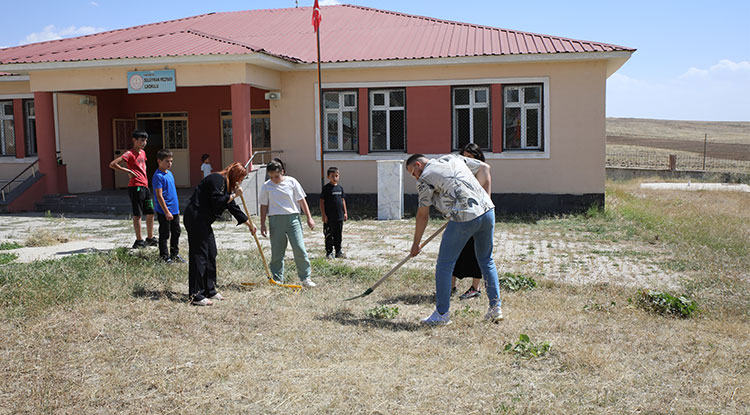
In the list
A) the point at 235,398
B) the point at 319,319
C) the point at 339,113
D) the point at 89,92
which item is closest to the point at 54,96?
the point at 89,92

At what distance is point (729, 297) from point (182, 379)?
5.19 metres

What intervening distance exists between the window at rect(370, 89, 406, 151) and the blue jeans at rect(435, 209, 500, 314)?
384 inches

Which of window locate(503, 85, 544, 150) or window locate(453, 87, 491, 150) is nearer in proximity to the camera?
window locate(503, 85, 544, 150)

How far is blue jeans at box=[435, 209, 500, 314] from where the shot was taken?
5.53 m

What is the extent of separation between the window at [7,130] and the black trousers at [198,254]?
13863mm

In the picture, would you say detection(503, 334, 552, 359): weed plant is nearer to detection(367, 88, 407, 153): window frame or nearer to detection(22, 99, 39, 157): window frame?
detection(367, 88, 407, 153): window frame

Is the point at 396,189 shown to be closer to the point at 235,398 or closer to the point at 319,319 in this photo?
the point at 319,319

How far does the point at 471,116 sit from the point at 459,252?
9.83 m

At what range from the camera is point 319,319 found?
19.3 ft

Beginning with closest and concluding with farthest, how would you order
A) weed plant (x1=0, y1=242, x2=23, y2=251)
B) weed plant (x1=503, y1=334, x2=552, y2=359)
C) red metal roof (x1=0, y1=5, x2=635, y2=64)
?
weed plant (x1=503, y1=334, x2=552, y2=359) → weed plant (x1=0, y1=242, x2=23, y2=251) → red metal roof (x1=0, y1=5, x2=635, y2=64)

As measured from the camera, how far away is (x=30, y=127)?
1758 centimetres

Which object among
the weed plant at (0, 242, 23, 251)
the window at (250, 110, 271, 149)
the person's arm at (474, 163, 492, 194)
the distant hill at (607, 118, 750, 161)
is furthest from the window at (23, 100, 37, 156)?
the distant hill at (607, 118, 750, 161)

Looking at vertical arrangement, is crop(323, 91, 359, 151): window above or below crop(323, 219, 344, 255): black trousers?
above

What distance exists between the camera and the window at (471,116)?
49.0 feet
